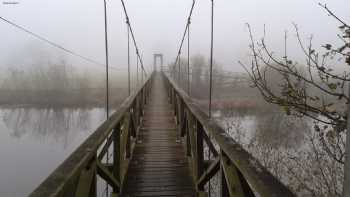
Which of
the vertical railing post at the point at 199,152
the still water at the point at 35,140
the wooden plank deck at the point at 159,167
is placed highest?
the vertical railing post at the point at 199,152

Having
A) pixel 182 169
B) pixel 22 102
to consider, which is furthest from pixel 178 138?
pixel 22 102

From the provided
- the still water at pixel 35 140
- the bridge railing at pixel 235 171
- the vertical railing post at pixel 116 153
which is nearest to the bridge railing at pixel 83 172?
the vertical railing post at pixel 116 153

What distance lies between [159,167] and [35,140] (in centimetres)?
1363

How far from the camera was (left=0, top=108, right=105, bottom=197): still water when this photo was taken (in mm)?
9914

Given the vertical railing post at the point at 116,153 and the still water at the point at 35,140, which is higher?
the vertical railing post at the point at 116,153

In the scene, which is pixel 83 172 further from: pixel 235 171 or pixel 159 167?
pixel 159 167

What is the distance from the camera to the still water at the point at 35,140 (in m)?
9.91

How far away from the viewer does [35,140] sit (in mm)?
14328

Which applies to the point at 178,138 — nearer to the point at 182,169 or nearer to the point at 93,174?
the point at 182,169

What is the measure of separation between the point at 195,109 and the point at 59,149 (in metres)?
12.1

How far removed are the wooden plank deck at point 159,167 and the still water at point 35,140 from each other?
23.6 ft

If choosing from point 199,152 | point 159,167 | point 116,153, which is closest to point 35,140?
point 159,167

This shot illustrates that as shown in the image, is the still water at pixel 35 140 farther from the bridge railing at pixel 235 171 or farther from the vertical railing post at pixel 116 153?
the bridge railing at pixel 235 171

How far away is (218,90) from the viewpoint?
27141mm
